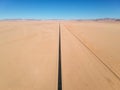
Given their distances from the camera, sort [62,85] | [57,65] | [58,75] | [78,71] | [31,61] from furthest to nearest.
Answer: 1. [31,61]
2. [57,65]
3. [78,71]
4. [58,75]
5. [62,85]

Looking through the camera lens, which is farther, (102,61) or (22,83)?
(102,61)

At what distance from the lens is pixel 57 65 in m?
4.99

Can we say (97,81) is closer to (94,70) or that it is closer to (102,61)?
(94,70)

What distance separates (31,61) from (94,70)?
2257 millimetres

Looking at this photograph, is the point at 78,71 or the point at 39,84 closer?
the point at 39,84

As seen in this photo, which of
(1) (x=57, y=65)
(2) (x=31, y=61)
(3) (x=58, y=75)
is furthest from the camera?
(2) (x=31, y=61)

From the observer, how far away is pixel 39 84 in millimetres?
3611

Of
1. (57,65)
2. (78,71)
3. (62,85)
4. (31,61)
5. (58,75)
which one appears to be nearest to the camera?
(62,85)

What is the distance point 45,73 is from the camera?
4293mm

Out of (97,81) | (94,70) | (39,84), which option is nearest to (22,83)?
(39,84)

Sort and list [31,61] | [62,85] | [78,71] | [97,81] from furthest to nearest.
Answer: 1. [31,61]
2. [78,71]
3. [97,81]
4. [62,85]

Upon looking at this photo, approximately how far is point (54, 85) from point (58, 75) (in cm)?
60

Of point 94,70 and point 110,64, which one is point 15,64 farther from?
point 110,64

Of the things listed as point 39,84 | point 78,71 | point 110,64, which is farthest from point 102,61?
point 39,84
